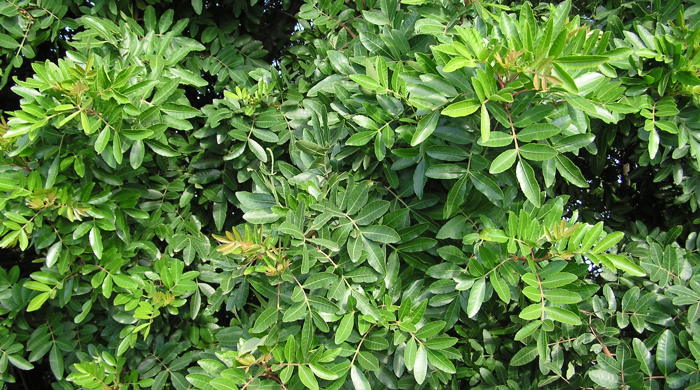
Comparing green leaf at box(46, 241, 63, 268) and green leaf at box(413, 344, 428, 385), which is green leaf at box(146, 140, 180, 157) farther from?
green leaf at box(413, 344, 428, 385)

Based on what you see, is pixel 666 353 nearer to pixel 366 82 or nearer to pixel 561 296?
pixel 561 296

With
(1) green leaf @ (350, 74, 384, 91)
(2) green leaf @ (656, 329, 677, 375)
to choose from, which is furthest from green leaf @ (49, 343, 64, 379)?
(2) green leaf @ (656, 329, 677, 375)

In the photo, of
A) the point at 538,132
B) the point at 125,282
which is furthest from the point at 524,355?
→ the point at 125,282

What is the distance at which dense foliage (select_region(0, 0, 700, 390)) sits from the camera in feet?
4.83

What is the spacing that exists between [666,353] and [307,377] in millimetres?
983

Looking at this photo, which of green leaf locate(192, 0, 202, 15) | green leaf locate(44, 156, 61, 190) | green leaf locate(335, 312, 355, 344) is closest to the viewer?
green leaf locate(335, 312, 355, 344)

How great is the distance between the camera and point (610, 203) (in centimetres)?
236

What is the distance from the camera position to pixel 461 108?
1.38 metres

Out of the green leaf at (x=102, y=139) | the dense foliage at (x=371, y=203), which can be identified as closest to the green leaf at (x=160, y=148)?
the dense foliage at (x=371, y=203)

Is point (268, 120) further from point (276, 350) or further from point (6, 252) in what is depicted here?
point (6, 252)

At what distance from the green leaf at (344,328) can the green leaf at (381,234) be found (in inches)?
8.4

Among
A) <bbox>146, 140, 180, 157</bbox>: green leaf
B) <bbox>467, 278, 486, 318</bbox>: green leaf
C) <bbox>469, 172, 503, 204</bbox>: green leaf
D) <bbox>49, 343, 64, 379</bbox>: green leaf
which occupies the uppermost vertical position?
<bbox>469, 172, 503, 204</bbox>: green leaf

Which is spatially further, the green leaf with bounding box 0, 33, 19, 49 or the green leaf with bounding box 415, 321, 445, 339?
the green leaf with bounding box 0, 33, 19, 49

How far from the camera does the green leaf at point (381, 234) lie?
160cm
